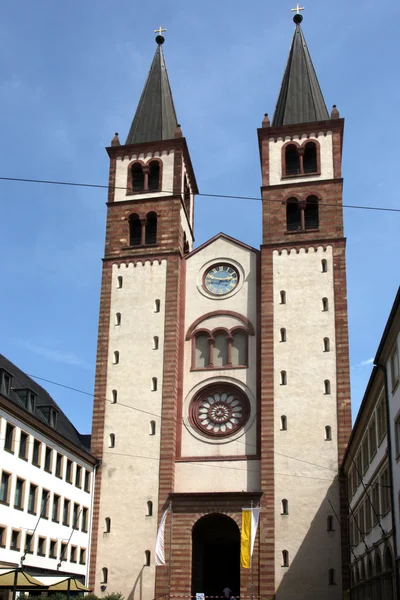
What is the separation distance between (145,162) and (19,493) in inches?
1027

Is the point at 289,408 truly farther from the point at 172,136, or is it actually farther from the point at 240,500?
the point at 172,136

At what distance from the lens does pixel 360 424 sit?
3975 centimetres

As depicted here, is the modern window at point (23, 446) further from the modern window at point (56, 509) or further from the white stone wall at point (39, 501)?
the modern window at point (56, 509)

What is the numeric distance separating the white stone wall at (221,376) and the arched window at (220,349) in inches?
23.0

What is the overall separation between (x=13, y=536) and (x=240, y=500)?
13.0 m

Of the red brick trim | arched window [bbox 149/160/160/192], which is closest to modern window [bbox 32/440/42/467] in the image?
the red brick trim

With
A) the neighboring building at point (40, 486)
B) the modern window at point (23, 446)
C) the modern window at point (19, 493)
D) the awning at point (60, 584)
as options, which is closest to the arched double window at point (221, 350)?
the neighboring building at point (40, 486)

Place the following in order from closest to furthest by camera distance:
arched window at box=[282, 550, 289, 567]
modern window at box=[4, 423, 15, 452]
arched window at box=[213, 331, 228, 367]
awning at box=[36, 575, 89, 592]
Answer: awning at box=[36, 575, 89, 592] → modern window at box=[4, 423, 15, 452] → arched window at box=[282, 550, 289, 567] → arched window at box=[213, 331, 228, 367]

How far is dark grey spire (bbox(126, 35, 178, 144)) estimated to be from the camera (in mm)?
59906

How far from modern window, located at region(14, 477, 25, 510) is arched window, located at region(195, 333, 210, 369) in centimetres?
1454

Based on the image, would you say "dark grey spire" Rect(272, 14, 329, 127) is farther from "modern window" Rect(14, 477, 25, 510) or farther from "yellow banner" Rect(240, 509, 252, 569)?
"modern window" Rect(14, 477, 25, 510)

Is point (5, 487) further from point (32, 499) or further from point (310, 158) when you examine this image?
point (310, 158)

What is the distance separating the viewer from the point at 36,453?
42781 mm

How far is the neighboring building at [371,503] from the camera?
31.9 metres
